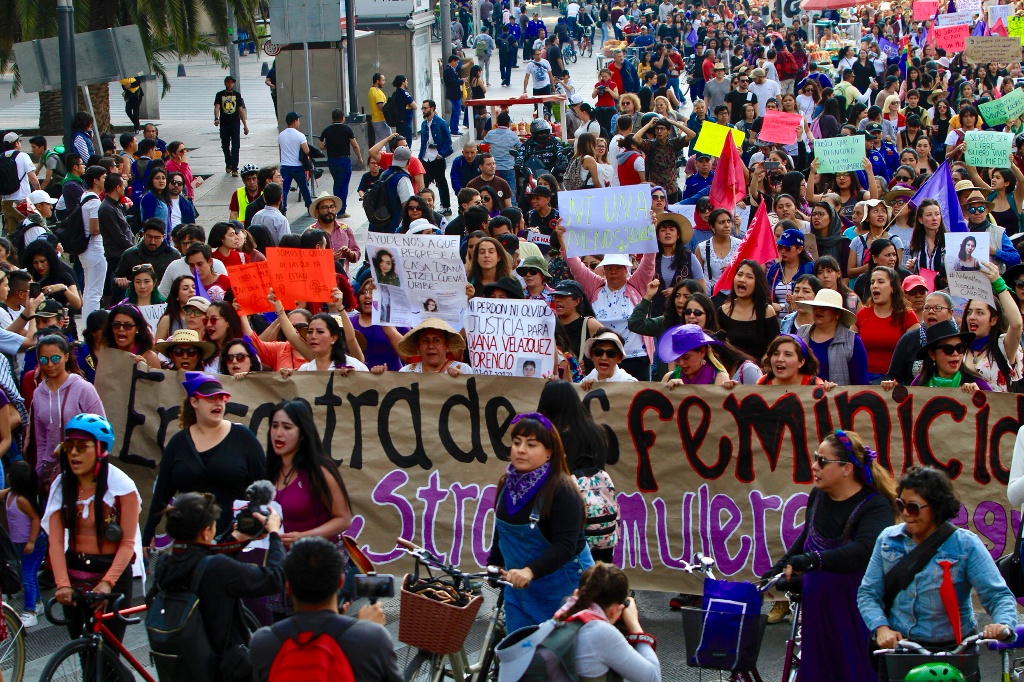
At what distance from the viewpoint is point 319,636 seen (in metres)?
4.36

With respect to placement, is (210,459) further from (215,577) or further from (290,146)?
(290,146)

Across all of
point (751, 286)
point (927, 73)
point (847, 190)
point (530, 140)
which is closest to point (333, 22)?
point (530, 140)

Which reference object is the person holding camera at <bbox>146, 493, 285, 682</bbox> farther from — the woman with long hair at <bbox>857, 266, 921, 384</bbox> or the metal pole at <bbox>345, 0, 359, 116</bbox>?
the metal pole at <bbox>345, 0, 359, 116</bbox>

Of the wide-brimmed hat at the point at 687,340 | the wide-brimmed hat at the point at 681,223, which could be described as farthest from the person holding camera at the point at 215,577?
the wide-brimmed hat at the point at 681,223

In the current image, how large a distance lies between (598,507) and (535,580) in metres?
0.57

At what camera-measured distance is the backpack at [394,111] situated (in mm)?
22938

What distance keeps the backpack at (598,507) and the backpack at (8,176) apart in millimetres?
9583

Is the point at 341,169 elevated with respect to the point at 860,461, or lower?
lower

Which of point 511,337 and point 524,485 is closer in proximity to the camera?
point 524,485

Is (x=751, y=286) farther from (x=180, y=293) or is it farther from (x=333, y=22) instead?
(x=333, y=22)

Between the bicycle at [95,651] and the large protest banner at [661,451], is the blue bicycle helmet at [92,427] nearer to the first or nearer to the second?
the bicycle at [95,651]

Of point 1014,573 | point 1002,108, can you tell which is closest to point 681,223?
point 1014,573

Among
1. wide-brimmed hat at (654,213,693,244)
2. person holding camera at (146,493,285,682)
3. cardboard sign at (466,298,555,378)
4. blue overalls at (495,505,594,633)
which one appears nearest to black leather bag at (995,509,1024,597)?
blue overalls at (495,505,594,633)

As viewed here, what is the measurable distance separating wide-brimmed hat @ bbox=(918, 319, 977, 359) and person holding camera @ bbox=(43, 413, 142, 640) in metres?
4.10
